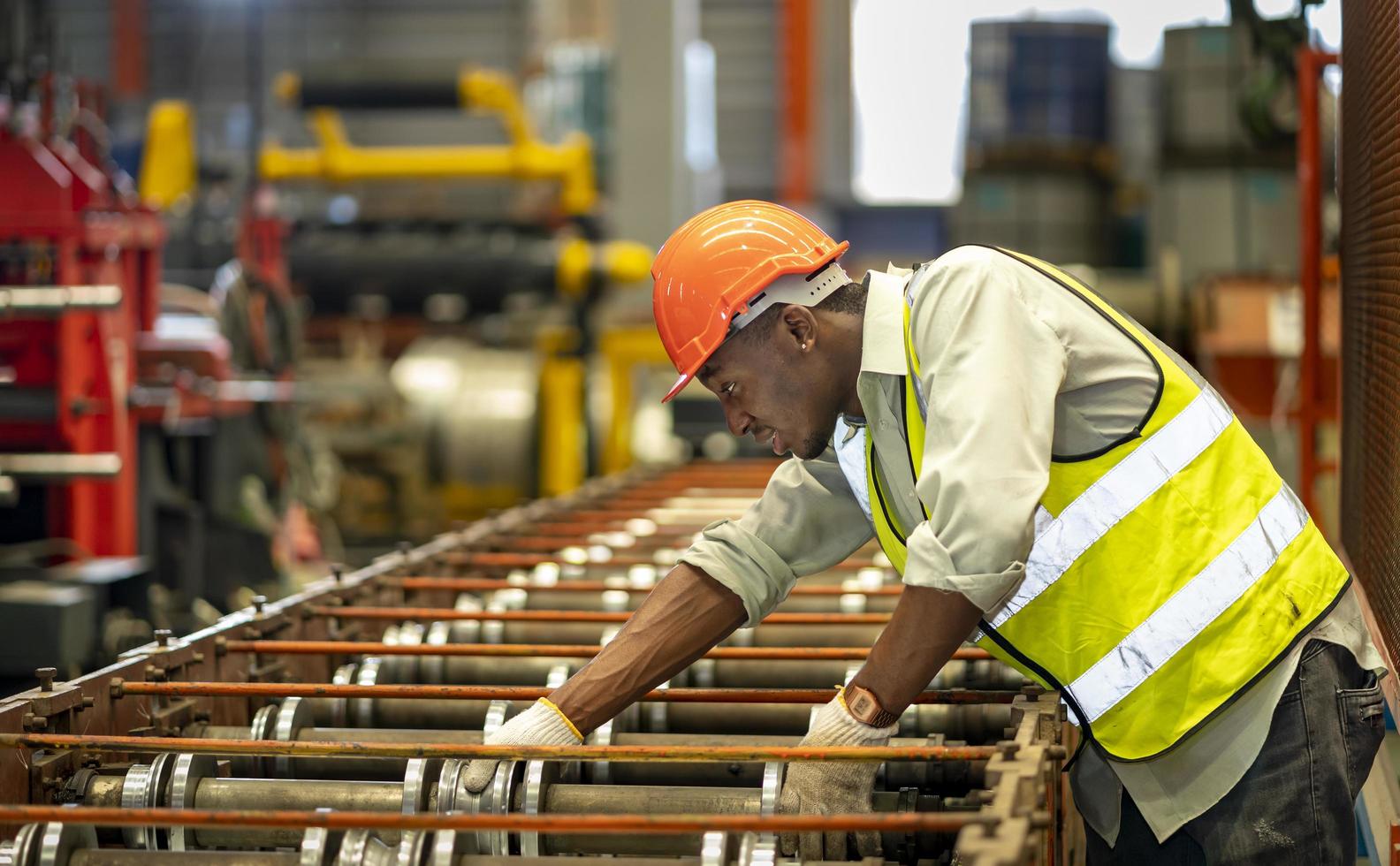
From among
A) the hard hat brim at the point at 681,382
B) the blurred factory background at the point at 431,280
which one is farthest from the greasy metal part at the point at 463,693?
the blurred factory background at the point at 431,280

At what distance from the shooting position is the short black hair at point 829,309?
225cm

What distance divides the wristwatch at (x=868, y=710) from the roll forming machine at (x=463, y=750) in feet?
0.14

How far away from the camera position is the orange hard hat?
2.23m

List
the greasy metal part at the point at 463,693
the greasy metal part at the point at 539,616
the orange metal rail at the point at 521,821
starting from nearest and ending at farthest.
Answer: the orange metal rail at the point at 521,821 < the greasy metal part at the point at 463,693 < the greasy metal part at the point at 539,616

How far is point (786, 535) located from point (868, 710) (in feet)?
1.63

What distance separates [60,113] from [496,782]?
4.63m

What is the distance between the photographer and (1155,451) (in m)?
2.15

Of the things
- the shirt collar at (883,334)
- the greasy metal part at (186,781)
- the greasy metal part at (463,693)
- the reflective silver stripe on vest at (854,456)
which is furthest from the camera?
the greasy metal part at (463,693)

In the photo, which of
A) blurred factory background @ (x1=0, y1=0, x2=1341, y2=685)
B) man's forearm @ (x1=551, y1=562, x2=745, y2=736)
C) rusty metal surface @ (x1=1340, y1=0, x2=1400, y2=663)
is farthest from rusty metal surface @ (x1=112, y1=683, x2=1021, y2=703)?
blurred factory background @ (x1=0, y1=0, x2=1341, y2=685)

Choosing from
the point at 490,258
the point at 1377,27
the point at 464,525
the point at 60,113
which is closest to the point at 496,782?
the point at 1377,27

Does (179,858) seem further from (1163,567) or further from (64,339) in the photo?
(64,339)

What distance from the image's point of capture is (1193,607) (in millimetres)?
2158

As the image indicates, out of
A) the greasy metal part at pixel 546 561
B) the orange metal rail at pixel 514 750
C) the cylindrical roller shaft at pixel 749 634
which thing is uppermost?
the orange metal rail at pixel 514 750

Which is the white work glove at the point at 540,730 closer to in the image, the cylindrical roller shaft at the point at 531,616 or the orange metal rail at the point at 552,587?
the cylindrical roller shaft at the point at 531,616
